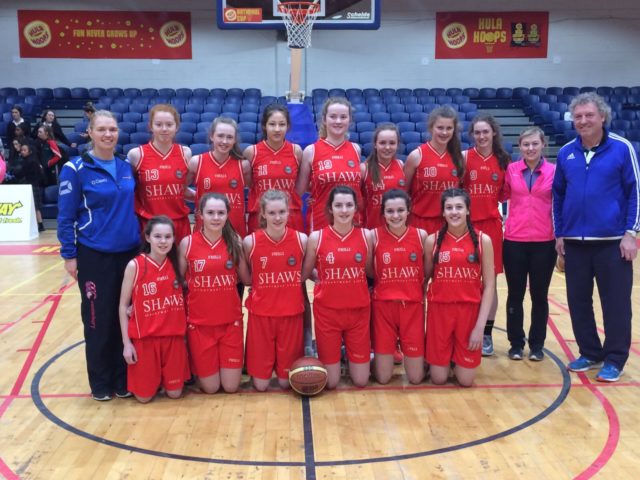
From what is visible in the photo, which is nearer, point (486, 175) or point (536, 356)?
point (486, 175)

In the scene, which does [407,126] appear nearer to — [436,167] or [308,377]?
[436,167]

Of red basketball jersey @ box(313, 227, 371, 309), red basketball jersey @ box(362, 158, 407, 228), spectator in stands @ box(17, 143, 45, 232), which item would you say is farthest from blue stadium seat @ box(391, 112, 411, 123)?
red basketball jersey @ box(313, 227, 371, 309)

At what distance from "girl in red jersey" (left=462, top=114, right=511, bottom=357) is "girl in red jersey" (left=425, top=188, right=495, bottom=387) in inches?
16.0

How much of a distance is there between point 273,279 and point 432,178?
130cm

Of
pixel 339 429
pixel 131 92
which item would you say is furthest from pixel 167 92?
pixel 339 429

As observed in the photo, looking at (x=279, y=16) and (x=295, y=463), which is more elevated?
(x=279, y=16)

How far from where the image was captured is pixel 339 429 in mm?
3162

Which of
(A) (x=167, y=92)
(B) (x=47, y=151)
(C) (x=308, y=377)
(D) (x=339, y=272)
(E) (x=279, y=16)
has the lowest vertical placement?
(C) (x=308, y=377)

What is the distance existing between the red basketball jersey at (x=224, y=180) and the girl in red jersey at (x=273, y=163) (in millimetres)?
101

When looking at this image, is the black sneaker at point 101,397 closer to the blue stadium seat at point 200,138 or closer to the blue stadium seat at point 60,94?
the blue stadium seat at point 200,138

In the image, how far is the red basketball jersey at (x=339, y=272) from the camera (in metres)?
3.65

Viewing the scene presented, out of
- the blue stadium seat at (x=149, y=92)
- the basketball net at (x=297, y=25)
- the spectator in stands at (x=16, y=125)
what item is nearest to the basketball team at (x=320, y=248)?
the basketball net at (x=297, y=25)

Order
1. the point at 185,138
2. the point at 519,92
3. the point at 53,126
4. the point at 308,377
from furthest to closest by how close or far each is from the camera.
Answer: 1. the point at 519,92
2. the point at 185,138
3. the point at 53,126
4. the point at 308,377

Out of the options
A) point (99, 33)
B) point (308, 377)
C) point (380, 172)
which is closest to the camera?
point (308, 377)
